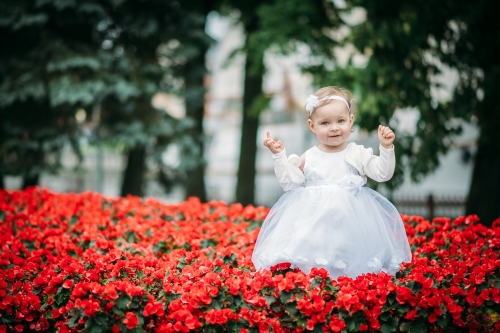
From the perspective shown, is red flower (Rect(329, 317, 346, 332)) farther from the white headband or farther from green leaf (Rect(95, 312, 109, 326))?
the white headband

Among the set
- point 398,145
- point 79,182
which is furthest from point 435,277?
point 79,182

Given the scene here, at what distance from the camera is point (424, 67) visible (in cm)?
807

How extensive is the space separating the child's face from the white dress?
13 centimetres

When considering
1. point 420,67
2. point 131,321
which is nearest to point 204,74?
point 420,67

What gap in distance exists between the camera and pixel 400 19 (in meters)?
7.80

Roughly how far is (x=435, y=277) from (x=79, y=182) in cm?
1780

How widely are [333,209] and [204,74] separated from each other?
7.51m

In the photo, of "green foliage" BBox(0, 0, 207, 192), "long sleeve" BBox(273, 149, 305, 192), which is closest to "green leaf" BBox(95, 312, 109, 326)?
"long sleeve" BBox(273, 149, 305, 192)

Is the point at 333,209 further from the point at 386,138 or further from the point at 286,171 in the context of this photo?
the point at 386,138

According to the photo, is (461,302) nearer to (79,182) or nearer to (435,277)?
(435,277)

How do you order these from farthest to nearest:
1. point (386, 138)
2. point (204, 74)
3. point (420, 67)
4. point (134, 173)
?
point (134, 173) → point (204, 74) → point (420, 67) → point (386, 138)

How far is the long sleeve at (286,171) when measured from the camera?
342 centimetres

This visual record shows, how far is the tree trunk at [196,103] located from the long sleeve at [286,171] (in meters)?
6.50

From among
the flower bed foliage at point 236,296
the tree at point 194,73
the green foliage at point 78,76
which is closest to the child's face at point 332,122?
the flower bed foliage at point 236,296
